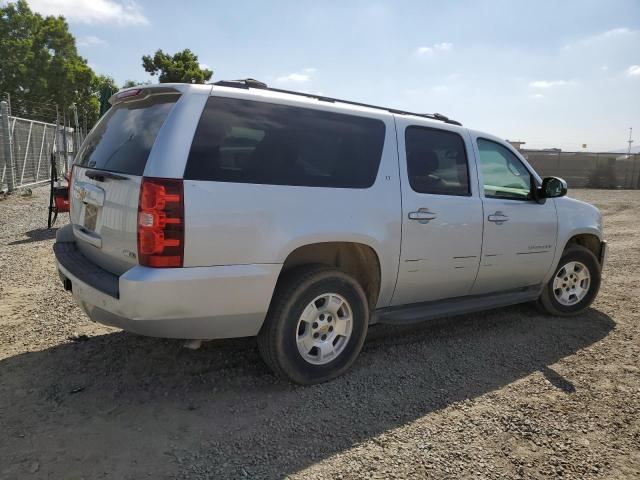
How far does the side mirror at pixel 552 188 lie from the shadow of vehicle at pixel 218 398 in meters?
1.36

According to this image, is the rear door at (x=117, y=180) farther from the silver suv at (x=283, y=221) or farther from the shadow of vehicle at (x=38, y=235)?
the shadow of vehicle at (x=38, y=235)

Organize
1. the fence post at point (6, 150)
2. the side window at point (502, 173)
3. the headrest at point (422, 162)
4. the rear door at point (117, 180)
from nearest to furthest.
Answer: the rear door at point (117, 180)
the headrest at point (422, 162)
the side window at point (502, 173)
the fence post at point (6, 150)

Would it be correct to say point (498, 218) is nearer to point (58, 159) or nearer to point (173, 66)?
point (58, 159)

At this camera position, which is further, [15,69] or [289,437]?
[15,69]

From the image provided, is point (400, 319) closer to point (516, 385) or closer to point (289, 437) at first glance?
point (516, 385)

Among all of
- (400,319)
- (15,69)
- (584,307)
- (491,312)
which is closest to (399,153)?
(400,319)

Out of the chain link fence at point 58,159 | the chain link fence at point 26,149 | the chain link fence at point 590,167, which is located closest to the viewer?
the chain link fence at point 26,149

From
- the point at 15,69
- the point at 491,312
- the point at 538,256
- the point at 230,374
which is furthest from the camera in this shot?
the point at 15,69

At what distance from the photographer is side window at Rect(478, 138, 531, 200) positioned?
455 centimetres

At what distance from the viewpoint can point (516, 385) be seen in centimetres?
374

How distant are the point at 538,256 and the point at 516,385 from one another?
1.61 meters

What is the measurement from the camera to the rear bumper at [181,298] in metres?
2.85

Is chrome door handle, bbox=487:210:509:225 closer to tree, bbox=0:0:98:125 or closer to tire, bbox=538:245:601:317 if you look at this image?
tire, bbox=538:245:601:317

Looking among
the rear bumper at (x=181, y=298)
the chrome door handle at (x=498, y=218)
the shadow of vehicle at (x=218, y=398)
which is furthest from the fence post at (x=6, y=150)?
the chrome door handle at (x=498, y=218)
